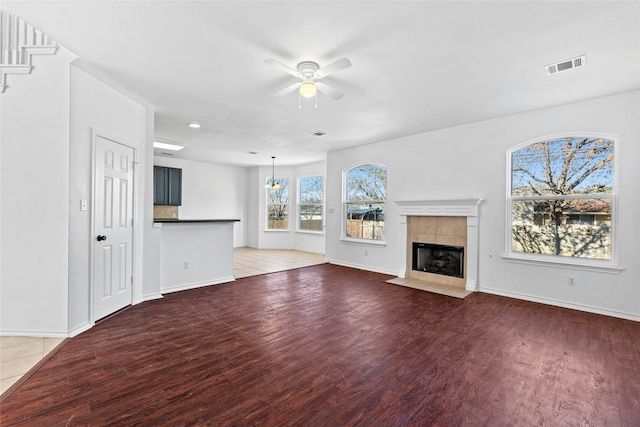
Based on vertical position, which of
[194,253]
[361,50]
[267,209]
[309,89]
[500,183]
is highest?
[361,50]

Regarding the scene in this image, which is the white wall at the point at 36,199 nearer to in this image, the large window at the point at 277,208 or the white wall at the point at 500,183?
the white wall at the point at 500,183

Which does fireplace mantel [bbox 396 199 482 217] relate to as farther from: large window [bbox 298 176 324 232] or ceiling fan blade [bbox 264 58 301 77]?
large window [bbox 298 176 324 232]

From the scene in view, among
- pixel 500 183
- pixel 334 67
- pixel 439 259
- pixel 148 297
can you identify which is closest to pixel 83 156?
pixel 148 297

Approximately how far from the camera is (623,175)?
3.66 m

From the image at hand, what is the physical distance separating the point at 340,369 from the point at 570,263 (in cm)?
367

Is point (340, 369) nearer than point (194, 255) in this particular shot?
Yes

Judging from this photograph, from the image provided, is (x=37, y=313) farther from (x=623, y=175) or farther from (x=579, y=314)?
(x=623, y=175)

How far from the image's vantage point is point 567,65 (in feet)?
9.81

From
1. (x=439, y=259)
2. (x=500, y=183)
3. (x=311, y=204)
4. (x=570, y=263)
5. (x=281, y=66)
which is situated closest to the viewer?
(x=281, y=66)

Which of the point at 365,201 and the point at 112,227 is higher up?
the point at 365,201

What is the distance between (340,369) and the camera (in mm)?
2434

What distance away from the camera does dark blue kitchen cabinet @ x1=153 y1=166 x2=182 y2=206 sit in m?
7.16

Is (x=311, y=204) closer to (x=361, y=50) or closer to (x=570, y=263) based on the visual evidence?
(x=570, y=263)

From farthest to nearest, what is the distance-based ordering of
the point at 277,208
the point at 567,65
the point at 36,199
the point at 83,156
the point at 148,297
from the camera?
1. the point at 277,208
2. the point at 148,297
3. the point at 83,156
4. the point at 567,65
5. the point at 36,199
